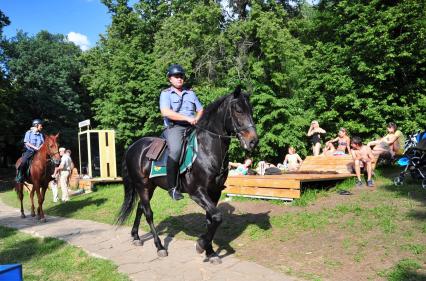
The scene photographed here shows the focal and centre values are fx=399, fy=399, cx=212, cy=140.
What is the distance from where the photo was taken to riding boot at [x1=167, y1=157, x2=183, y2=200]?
6453 millimetres

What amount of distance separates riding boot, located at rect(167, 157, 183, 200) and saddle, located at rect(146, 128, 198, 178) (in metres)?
0.09

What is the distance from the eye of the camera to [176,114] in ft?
21.4

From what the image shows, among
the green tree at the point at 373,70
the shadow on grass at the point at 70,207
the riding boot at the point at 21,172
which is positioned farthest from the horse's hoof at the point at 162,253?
the green tree at the point at 373,70

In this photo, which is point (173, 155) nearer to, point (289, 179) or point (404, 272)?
point (404, 272)

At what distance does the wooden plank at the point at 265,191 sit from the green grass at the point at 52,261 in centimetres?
479

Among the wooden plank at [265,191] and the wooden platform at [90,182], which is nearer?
the wooden plank at [265,191]

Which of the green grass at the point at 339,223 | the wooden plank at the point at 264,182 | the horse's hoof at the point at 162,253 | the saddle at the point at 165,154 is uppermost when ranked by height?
the saddle at the point at 165,154

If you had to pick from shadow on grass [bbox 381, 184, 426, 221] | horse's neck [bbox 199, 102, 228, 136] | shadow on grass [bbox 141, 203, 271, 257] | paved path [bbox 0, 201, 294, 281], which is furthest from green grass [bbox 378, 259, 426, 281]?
horse's neck [bbox 199, 102, 228, 136]

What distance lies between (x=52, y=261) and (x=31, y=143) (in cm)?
672

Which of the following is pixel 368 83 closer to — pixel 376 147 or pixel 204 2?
pixel 376 147

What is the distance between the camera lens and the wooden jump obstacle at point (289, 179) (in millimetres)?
9609

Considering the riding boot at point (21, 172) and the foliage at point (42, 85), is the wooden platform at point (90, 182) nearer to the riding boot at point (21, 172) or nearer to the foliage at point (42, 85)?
the riding boot at point (21, 172)

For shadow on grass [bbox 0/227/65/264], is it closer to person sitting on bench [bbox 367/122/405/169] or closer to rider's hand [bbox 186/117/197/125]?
rider's hand [bbox 186/117/197/125]

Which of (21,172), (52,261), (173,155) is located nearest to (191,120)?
(173,155)
